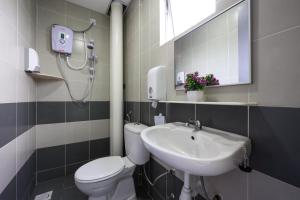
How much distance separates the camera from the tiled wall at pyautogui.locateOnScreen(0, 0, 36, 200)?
820 mm

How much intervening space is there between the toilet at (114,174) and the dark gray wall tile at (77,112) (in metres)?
0.77

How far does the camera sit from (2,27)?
0.83m

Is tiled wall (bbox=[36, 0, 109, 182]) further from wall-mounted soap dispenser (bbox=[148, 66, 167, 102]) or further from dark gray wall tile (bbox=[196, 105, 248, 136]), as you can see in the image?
dark gray wall tile (bbox=[196, 105, 248, 136])

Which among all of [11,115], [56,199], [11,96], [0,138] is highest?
[11,96]

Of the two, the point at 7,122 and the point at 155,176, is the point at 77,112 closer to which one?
the point at 7,122

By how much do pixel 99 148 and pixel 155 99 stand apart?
135 cm

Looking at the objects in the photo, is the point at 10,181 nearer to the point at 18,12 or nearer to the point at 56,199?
the point at 56,199

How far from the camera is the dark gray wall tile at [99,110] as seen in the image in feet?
6.44

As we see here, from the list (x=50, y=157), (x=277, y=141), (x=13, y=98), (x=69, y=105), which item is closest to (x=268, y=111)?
(x=277, y=141)

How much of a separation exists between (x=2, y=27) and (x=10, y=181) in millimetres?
984

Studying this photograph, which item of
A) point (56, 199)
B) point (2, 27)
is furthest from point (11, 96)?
point (56, 199)

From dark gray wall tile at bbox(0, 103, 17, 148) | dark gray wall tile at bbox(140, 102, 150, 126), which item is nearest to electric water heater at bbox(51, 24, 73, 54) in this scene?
dark gray wall tile at bbox(0, 103, 17, 148)

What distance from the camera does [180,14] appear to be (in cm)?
122

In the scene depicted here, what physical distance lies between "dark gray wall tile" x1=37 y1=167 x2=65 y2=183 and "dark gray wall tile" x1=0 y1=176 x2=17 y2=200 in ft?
2.58
